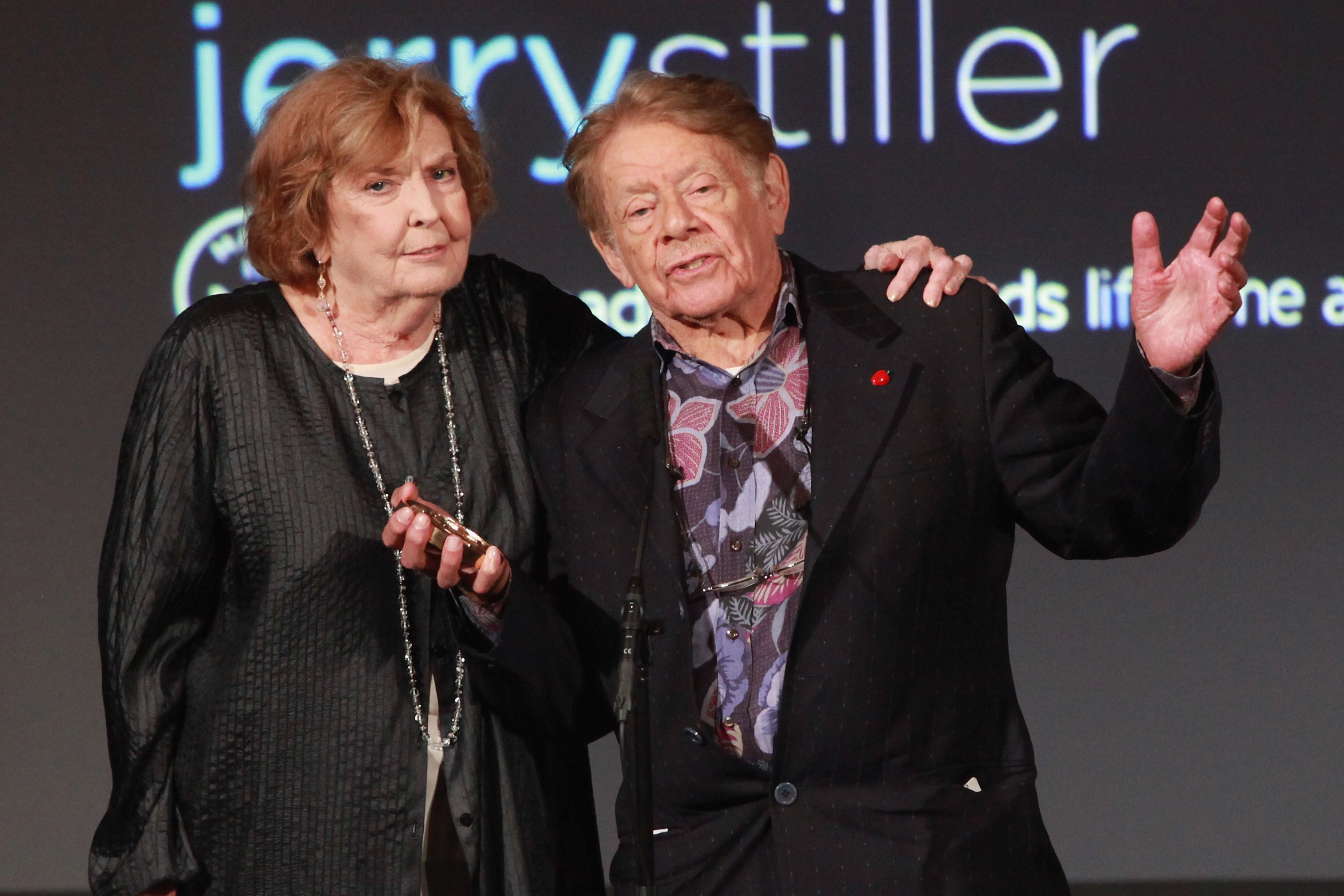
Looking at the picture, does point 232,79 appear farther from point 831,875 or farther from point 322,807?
point 831,875

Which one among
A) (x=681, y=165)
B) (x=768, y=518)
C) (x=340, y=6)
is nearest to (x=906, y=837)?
(x=768, y=518)

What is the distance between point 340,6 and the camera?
4496mm

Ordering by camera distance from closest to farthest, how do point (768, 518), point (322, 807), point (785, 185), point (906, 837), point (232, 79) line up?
point (906, 837) → point (768, 518) → point (322, 807) → point (785, 185) → point (232, 79)

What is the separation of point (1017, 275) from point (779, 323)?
92.6 inches

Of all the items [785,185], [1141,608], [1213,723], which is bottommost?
[1213,723]

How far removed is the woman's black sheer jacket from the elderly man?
15 cm

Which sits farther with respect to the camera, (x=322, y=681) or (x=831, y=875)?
(x=322, y=681)

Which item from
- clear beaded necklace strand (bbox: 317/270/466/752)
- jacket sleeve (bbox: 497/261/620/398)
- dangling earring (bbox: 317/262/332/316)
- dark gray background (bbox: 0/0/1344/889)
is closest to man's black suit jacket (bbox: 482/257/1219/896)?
clear beaded necklace strand (bbox: 317/270/466/752)

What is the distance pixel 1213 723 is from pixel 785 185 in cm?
285

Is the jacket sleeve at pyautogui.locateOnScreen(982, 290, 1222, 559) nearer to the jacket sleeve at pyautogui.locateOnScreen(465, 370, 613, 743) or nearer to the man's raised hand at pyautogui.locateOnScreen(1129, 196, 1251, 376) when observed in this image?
the man's raised hand at pyautogui.locateOnScreen(1129, 196, 1251, 376)

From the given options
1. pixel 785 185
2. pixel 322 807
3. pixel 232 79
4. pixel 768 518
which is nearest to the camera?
pixel 768 518

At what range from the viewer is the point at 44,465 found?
15.1 feet

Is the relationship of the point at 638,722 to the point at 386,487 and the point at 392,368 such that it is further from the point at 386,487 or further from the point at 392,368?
the point at 392,368

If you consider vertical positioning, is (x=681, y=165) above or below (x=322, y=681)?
above
